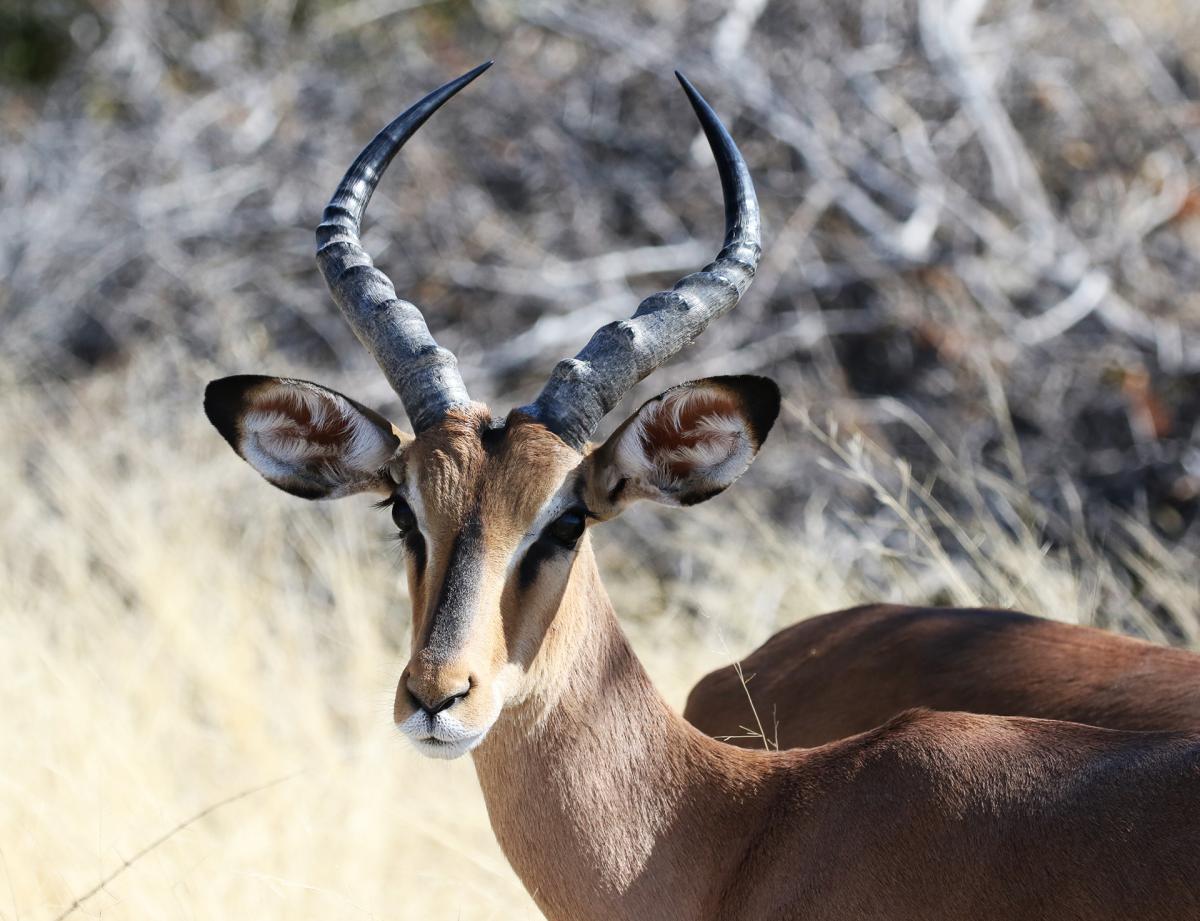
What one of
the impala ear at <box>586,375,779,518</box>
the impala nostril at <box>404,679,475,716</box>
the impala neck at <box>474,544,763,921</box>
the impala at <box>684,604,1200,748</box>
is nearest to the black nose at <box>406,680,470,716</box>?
the impala nostril at <box>404,679,475,716</box>

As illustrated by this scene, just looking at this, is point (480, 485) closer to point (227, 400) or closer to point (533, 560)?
point (533, 560)

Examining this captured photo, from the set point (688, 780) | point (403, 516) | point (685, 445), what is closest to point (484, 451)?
point (403, 516)

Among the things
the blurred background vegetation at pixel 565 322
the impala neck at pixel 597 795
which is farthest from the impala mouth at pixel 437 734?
the blurred background vegetation at pixel 565 322

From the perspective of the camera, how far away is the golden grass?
17.3 ft

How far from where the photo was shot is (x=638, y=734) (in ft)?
12.1

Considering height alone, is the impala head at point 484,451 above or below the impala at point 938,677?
above

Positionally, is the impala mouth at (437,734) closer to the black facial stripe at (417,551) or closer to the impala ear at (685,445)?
the black facial stripe at (417,551)

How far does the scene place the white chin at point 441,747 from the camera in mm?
3182

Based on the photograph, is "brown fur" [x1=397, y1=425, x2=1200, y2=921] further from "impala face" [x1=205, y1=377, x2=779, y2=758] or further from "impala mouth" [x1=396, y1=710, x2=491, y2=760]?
"impala mouth" [x1=396, y1=710, x2=491, y2=760]

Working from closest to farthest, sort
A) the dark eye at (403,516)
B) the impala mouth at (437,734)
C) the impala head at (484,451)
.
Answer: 1. the impala mouth at (437,734)
2. the impala head at (484,451)
3. the dark eye at (403,516)

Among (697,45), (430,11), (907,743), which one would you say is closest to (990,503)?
(697,45)

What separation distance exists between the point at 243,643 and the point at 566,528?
14.4ft

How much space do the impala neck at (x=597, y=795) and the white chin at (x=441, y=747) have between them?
1.12ft

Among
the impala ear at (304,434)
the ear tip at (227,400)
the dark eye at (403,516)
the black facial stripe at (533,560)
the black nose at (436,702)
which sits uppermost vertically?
the ear tip at (227,400)
